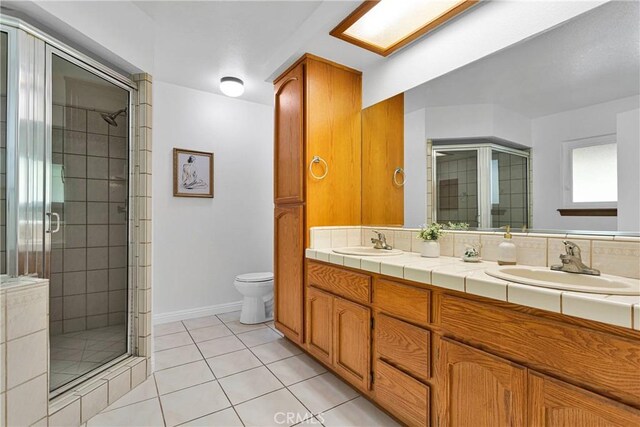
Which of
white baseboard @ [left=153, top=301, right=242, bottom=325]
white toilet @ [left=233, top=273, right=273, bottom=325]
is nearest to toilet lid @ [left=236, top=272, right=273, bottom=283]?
white toilet @ [left=233, top=273, right=273, bottom=325]

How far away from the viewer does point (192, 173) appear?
3033 millimetres

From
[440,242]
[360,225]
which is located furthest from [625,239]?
[360,225]

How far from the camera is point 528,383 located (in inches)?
38.1

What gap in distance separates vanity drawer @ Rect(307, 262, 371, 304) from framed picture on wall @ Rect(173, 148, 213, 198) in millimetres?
1595

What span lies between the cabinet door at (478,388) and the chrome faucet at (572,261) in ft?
1.67

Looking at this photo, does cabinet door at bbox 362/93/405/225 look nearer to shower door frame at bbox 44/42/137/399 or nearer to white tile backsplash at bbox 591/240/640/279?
white tile backsplash at bbox 591/240/640/279

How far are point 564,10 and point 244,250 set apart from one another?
10.2 ft

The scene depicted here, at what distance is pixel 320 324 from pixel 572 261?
1428 mm

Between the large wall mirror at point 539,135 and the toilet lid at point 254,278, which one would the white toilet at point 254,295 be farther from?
the large wall mirror at point 539,135

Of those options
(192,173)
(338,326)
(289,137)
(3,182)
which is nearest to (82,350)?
(3,182)

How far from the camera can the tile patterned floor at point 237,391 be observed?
5.13 ft

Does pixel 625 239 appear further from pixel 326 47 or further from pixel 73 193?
pixel 73 193

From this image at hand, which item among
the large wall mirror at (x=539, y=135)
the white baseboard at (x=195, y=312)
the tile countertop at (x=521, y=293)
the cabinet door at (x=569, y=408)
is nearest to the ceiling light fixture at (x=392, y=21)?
the large wall mirror at (x=539, y=135)

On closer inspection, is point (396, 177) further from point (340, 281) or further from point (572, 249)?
point (572, 249)
